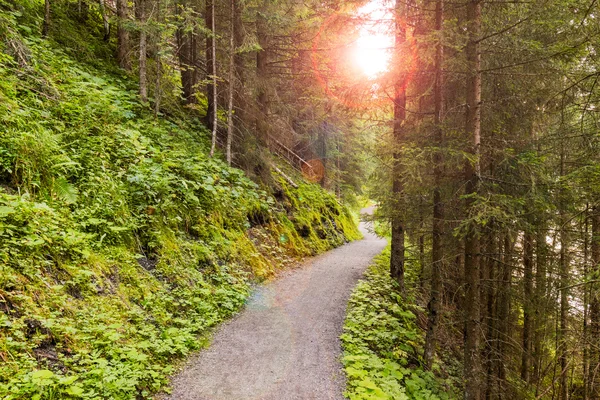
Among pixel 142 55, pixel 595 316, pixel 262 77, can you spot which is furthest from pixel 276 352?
pixel 262 77

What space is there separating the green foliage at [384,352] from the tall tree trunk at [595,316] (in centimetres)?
250

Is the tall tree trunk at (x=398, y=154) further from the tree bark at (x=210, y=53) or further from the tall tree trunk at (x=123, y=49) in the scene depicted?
the tall tree trunk at (x=123, y=49)

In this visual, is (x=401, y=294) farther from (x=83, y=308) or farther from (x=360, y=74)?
(x=83, y=308)

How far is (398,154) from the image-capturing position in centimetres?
850

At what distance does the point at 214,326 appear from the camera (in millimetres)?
6168

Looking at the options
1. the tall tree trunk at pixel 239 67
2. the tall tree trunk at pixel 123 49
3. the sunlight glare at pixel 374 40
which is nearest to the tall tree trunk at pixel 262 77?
the tall tree trunk at pixel 239 67

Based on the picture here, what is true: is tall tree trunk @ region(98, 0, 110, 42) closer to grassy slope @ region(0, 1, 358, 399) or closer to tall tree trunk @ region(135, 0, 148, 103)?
tall tree trunk @ region(135, 0, 148, 103)

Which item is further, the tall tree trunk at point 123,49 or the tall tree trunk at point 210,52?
the tall tree trunk at point 123,49

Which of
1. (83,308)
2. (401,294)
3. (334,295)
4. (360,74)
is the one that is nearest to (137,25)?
(360,74)

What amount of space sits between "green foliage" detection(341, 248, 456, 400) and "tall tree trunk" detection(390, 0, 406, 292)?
3.51ft

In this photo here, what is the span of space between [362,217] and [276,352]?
15.8 feet

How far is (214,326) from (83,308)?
2.39 meters

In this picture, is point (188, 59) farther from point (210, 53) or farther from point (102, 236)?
point (102, 236)

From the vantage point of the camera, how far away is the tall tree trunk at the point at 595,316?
13.5 ft
